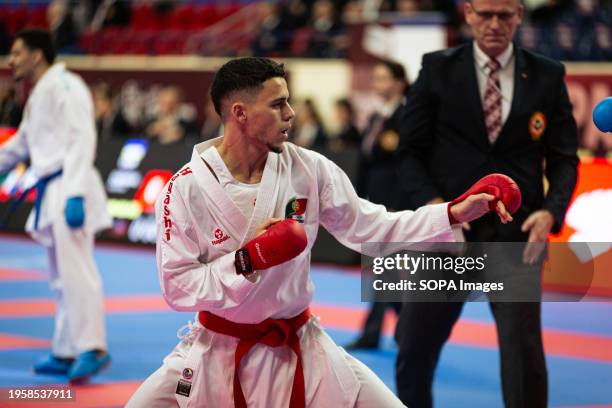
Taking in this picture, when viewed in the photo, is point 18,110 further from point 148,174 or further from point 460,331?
point 460,331

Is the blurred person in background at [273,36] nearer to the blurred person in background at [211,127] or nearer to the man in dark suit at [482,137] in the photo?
the blurred person in background at [211,127]

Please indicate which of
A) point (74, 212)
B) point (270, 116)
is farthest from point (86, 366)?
point (270, 116)

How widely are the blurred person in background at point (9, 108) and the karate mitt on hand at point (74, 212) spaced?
11313mm

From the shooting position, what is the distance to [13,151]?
674cm

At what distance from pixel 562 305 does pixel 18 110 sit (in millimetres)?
10966

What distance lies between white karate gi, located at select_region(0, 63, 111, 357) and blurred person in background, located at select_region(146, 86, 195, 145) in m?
8.74

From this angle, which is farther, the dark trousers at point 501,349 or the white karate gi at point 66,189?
the white karate gi at point 66,189

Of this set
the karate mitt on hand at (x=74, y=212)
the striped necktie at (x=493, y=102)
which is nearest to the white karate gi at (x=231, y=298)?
the striped necktie at (x=493, y=102)

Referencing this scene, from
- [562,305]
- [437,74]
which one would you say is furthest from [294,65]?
[437,74]

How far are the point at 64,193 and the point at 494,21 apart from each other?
322 cm

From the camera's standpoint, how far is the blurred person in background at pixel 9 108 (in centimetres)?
1755

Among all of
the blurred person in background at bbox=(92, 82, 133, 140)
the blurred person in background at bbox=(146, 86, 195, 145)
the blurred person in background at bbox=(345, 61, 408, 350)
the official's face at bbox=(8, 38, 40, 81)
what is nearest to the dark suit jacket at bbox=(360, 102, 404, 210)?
the blurred person in background at bbox=(345, 61, 408, 350)

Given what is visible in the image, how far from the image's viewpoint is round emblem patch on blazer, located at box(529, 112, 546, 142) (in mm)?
4551

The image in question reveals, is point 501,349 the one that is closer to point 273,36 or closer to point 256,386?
point 256,386
